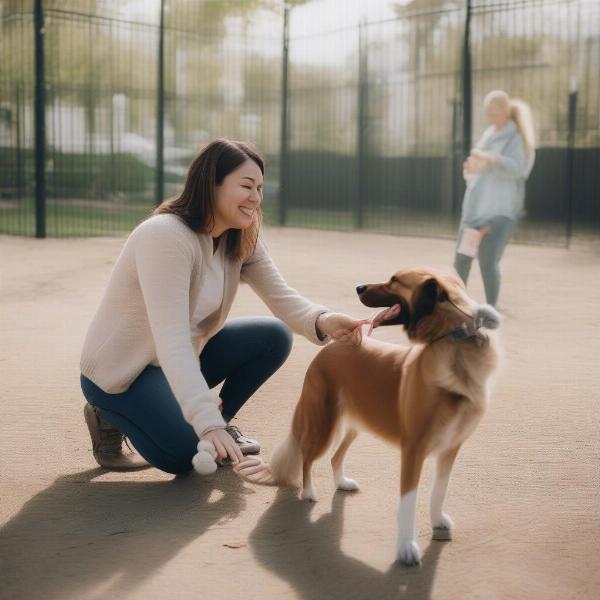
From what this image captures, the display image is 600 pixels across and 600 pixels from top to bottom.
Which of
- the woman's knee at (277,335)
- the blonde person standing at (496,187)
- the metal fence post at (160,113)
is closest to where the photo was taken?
the woman's knee at (277,335)

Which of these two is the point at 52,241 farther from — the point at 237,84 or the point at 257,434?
the point at 257,434

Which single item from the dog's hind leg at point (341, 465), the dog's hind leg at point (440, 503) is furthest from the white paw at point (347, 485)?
the dog's hind leg at point (440, 503)

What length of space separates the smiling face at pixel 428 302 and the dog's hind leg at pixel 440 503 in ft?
1.85

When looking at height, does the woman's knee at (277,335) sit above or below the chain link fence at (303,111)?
below

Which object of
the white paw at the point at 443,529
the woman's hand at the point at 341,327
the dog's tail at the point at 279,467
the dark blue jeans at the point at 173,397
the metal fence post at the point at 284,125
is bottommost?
the white paw at the point at 443,529

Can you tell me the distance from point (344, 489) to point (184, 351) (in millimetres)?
962

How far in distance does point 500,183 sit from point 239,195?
16.7 feet

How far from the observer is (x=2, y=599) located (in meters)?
3.30

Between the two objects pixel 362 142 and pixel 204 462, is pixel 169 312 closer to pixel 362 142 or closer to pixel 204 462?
pixel 204 462

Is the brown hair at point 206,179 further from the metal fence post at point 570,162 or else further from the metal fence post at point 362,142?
the metal fence post at point 362,142

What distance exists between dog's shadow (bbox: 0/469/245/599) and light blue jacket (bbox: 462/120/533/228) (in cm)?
494

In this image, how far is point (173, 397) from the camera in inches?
177

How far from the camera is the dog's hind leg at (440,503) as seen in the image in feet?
12.7

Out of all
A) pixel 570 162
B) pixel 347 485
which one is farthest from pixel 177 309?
pixel 570 162
